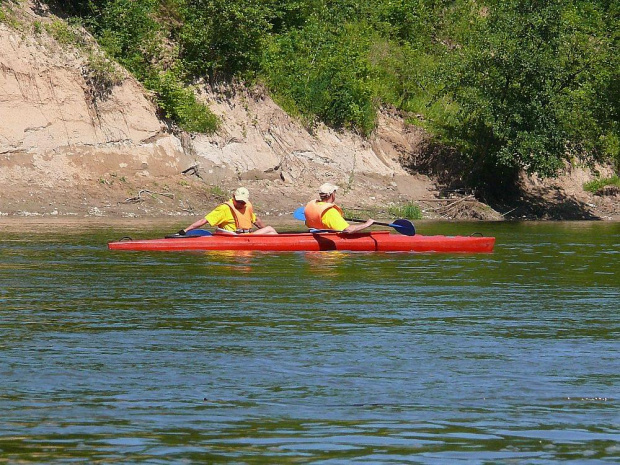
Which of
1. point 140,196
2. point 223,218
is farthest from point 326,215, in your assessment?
point 140,196

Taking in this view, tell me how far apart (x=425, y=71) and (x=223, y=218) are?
2388cm

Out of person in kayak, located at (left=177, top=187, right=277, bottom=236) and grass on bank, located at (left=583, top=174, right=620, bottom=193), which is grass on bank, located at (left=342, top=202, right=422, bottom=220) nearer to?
grass on bank, located at (left=583, top=174, right=620, bottom=193)

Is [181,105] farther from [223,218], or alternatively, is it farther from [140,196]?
[223,218]

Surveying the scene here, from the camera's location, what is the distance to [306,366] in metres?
9.00

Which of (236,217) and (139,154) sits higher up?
(139,154)

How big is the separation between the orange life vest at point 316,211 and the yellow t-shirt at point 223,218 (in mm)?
926

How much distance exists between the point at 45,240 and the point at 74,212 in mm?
9143

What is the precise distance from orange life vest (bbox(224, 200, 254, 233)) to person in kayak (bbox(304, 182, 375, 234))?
994 mm

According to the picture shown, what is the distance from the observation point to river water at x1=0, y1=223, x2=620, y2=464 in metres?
6.73

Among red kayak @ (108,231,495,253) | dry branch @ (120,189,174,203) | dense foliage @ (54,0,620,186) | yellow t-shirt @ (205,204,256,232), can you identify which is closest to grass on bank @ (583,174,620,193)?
dense foliage @ (54,0,620,186)

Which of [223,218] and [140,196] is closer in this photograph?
[223,218]

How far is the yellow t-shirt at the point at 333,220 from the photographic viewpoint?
63.9ft

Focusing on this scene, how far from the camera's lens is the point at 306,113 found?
38625 mm

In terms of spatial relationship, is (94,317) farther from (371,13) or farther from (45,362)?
(371,13)
